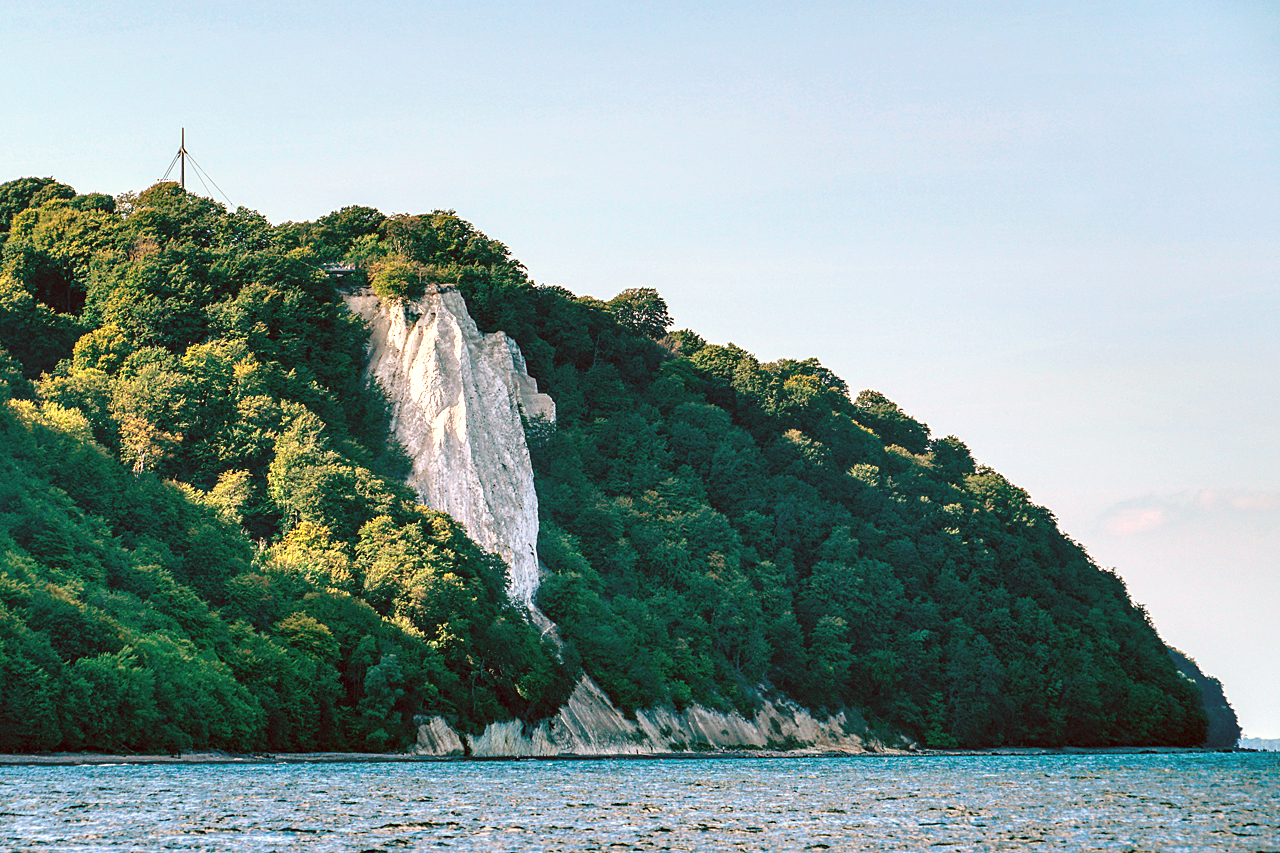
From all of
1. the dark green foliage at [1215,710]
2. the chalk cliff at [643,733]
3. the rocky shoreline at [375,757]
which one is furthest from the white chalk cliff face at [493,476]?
the dark green foliage at [1215,710]

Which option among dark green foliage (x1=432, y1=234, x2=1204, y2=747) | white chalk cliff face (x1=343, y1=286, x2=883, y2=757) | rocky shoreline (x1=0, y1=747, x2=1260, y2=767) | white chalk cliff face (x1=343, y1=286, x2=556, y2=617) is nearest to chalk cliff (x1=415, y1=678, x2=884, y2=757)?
white chalk cliff face (x1=343, y1=286, x2=883, y2=757)

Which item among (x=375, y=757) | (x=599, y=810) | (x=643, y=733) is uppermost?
(x=643, y=733)

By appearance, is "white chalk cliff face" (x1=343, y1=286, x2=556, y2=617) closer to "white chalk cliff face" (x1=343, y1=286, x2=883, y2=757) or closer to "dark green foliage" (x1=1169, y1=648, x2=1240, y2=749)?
"white chalk cliff face" (x1=343, y1=286, x2=883, y2=757)

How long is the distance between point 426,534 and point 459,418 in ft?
41.3

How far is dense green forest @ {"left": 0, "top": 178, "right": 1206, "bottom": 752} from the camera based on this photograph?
67.7m

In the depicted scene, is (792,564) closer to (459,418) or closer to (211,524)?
(459,418)

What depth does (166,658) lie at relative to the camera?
205 ft

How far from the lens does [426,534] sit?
268ft

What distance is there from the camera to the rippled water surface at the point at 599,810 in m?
32.7

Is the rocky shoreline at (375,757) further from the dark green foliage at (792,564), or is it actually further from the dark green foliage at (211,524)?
the dark green foliage at (792,564)

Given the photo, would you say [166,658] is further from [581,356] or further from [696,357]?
[696,357]

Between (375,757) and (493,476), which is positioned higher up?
(493,476)

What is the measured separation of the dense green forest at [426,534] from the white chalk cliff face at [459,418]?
188 cm

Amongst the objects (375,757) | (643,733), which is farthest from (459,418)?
(375,757)
